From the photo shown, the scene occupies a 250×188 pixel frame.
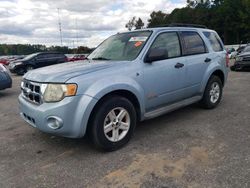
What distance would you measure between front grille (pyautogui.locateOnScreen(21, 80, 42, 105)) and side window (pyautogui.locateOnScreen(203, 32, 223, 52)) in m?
3.71

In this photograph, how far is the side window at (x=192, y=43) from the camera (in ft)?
17.1

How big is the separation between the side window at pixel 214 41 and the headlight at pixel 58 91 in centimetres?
352

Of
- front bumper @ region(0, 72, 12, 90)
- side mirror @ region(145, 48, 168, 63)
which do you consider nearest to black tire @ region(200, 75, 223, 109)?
side mirror @ region(145, 48, 168, 63)

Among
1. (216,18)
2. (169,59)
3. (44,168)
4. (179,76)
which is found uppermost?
(216,18)

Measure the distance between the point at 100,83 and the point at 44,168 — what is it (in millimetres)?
1304

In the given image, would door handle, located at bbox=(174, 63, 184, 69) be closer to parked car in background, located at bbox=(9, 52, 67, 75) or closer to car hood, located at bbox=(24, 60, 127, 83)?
car hood, located at bbox=(24, 60, 127, 83)

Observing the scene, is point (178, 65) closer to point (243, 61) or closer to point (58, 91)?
point (58, 91)

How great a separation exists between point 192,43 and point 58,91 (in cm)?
299

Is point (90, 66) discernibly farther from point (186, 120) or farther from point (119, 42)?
point (186, 120)

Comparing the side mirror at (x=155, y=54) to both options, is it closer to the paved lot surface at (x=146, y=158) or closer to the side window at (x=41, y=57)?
the paved lot surface at (x=146, y=158)

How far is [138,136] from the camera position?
14.8 ft

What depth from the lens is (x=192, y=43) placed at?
5398 mm

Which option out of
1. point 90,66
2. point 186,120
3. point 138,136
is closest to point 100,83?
point 90,66

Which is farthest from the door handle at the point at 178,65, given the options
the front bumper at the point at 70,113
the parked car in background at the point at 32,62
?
the parked car in background at the point at 32,62
